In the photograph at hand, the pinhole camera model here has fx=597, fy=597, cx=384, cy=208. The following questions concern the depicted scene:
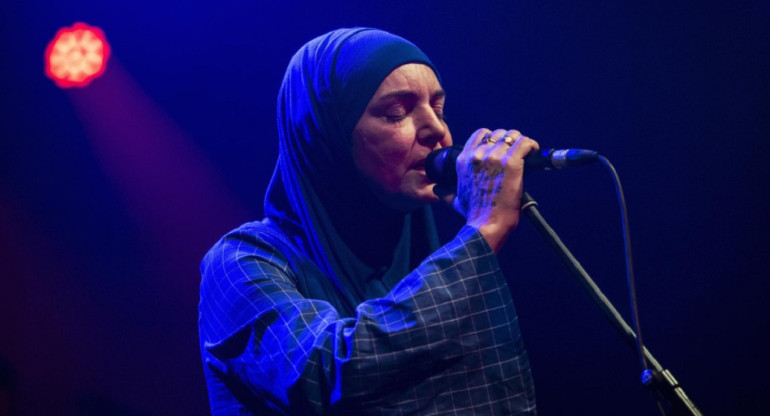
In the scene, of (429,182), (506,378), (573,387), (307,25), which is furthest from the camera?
(307,25)

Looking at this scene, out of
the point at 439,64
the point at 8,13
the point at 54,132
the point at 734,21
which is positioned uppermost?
the point at 8,13

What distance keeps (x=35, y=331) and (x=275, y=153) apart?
1.14 m

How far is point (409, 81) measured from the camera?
1457mm

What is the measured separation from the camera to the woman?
1.02 metres

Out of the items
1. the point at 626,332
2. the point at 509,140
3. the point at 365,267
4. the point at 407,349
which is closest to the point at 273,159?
the point at 365,267

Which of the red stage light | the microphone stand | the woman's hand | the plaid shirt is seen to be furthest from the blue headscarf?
the red stage light

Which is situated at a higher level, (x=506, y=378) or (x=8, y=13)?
(x=8, y=13)

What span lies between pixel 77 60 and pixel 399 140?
141 cm

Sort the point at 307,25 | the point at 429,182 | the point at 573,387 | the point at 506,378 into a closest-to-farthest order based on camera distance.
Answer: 1. the point at 506,378
2. the point at 429,182
3. the point at 573,387
4. the point at 307,25

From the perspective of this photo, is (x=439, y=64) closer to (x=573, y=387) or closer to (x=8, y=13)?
(x=573, y=387)

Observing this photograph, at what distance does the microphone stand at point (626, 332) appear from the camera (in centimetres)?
87

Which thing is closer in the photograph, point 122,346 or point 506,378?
point 506,378

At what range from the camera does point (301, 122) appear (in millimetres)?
1492

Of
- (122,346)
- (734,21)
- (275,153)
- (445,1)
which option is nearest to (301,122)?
(275,153)
